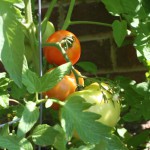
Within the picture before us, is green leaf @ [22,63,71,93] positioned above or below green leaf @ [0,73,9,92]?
above

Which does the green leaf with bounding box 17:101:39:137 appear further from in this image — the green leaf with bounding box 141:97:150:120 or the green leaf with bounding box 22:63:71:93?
the green leaf with bounding box 141:97:150:120

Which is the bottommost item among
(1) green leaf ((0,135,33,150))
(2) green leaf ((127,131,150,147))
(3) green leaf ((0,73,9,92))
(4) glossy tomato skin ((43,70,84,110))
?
(2) green leaf ((127,131,150,147))

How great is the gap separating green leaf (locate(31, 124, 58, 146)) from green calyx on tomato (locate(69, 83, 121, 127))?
142 mm

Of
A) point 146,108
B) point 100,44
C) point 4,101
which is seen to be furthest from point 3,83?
point 100,44

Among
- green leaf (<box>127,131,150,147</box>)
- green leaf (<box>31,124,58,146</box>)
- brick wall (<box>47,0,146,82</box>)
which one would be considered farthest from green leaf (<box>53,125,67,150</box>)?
brick wall (<box>47,0,146,82</box>)

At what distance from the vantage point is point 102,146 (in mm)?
678

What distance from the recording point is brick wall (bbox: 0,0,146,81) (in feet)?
5.39

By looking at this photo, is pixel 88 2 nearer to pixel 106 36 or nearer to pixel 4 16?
pixel 106 36

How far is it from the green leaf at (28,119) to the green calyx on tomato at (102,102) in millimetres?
170

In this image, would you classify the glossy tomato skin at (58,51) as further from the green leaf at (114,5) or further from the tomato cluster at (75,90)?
the green leaf at (114,5)

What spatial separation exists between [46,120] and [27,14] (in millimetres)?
535

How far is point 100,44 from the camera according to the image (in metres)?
1.69

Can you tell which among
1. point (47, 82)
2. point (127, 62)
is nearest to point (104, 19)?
point (127, 62)

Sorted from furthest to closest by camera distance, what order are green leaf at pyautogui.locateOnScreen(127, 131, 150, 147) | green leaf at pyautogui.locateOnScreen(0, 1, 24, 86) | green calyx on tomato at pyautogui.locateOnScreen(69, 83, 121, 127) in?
1. green leaf at pyautogui.locateOnScreen(127, 131, 150, 147)
2. green calyx on tomato at pyautogui.locateOnScreen(69, 83, 121, 127)
3. green leaf at pyautogui.locateOnScreen(0, 1, 24, 86)
